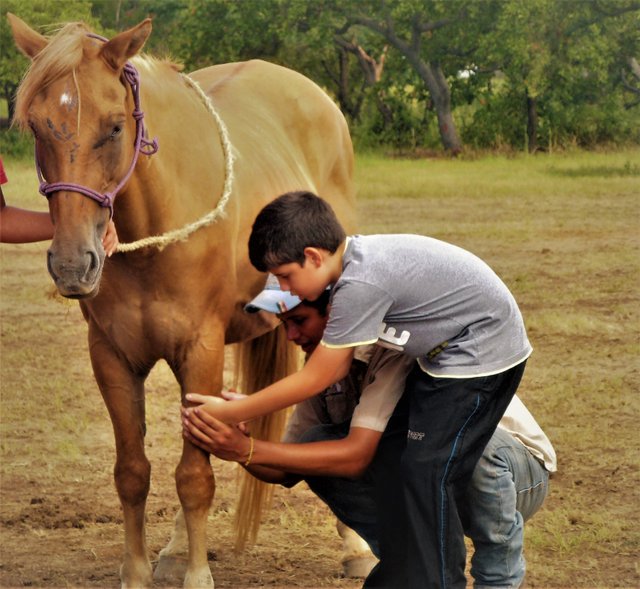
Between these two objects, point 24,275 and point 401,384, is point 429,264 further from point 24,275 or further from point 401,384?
point 24,275

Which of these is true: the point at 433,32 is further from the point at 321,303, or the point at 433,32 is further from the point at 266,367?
the point at 321,303

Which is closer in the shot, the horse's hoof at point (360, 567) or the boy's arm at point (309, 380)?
the boy's arm at point (309, 380)

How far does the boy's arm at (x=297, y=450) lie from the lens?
3326 millimetres

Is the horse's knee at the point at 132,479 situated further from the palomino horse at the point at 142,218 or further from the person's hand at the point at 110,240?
the person's hand at the point at 110,240

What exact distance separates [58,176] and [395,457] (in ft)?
4.16

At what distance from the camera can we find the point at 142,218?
144 inches

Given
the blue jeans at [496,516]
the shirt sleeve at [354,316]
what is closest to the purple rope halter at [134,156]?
the shirt sleeve at [354,316]

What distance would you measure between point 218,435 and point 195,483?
0.63 metres

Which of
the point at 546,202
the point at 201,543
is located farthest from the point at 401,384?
the point at 546,202

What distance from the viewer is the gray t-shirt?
10.2ft

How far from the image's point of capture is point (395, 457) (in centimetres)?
342

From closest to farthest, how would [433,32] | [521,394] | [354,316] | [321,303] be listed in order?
1. [354,316]
2. [321,303]
3. [521,394]
4. [433,32]

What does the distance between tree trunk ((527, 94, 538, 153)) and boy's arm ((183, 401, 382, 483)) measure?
16403 millimetres

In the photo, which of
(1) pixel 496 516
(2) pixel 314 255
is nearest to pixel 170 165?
(2) pixel 314 255
